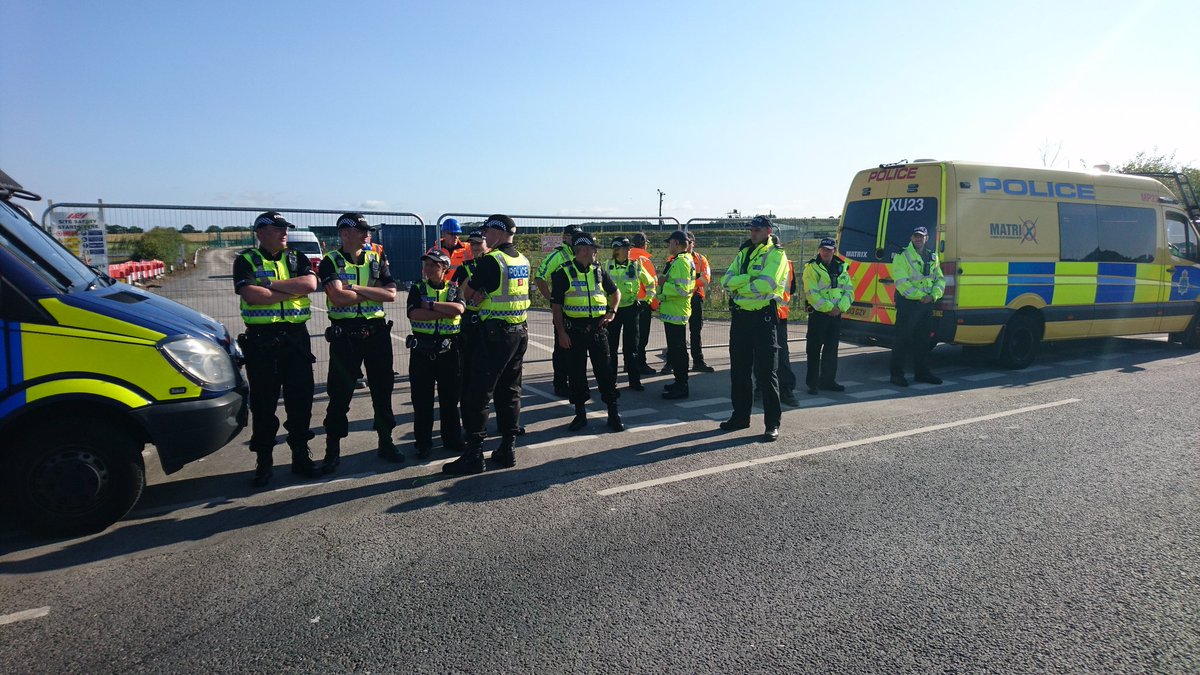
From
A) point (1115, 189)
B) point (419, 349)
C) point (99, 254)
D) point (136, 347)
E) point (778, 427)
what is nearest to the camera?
point (136, 347)

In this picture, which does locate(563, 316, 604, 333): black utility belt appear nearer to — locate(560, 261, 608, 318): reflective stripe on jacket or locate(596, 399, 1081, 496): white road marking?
locate(560, 261, 608, 318): reflective stripe on jacket

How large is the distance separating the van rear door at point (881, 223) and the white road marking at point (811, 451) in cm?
215

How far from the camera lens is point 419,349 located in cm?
575

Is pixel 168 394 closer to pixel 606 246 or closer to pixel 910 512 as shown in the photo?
pixel 910 512

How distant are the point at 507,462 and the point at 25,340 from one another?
3.11 meters

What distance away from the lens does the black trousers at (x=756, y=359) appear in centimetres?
630

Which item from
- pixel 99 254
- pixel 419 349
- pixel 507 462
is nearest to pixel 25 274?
pixel 419 349

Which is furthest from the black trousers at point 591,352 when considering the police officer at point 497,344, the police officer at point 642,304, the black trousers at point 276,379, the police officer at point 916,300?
the police officer at point 916,300

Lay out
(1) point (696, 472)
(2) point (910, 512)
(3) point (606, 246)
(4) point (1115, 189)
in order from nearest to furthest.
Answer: (2) point (910, 512)
(1) point (696, 472)
(3) point (606, 246)
(4) point (1115, 189)

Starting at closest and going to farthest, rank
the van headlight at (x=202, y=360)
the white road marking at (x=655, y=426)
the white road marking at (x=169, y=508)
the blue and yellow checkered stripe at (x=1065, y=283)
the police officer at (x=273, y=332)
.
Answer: the van headlight at (x=202, y=360)
the white road marking at (x=169, y=508)
the police officer at (x=273, y=332)
the white road marking at (x=655, y=426)
the blue and yellow checkered stripe at (x=1065, y=283)

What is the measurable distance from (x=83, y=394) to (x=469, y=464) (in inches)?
96.9

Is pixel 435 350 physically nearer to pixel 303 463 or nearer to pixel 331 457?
pixel 331 457

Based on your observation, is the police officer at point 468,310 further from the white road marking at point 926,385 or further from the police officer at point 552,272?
the white road marking at point 926,385

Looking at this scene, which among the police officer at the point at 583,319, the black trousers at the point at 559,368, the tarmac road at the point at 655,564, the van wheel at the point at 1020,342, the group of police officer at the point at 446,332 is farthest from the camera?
the van wheel at the point at 1020,342
